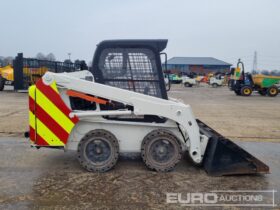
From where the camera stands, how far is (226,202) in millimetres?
3605

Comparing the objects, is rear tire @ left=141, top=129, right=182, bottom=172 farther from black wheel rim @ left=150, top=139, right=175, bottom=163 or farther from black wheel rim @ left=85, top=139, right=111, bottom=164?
black wheel rim @ left=85, top=139, right=111, bottom=164

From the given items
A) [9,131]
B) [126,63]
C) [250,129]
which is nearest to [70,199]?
[126,63]

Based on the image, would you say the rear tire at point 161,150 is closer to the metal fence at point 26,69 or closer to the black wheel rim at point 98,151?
the black wheel rim at point 98,151

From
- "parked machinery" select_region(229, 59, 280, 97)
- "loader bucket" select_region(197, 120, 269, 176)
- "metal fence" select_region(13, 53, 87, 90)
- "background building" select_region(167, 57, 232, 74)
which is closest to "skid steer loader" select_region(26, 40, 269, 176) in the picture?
"loader bucket" select_region(197, 120, 269, 176)

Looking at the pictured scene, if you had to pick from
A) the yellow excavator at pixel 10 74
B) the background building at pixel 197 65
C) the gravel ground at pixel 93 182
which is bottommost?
the gravel ground at pixel 93 182

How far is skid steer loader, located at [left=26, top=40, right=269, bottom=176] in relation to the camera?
4367mm

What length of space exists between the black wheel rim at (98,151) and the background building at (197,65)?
256 feet

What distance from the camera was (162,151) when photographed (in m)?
4.51

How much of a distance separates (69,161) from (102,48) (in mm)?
1801

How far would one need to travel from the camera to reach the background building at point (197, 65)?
84.3 m

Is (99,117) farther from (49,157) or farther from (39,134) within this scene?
(49,157)

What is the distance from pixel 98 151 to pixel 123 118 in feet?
1.92

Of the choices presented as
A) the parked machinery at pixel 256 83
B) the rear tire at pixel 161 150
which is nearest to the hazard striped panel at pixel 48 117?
the rear tire at pixel 161 150

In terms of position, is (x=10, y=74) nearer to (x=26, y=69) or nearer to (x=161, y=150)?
(x=26, y=69)
